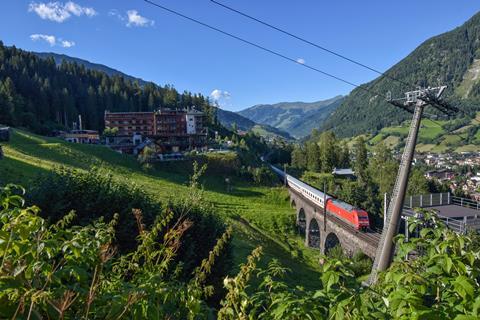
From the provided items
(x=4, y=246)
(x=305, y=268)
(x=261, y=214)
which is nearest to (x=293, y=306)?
(x=4, y=246)

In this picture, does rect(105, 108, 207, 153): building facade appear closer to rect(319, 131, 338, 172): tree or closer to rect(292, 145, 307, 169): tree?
rect(292, 145, 307, 169): tree

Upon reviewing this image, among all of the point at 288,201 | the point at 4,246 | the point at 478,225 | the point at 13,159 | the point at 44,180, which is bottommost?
the point at 288,201

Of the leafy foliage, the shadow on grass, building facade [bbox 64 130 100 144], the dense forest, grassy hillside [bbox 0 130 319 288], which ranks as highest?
the dense forest

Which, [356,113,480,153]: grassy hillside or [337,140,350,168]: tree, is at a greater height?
[356,113,480,153]: grassy hillside

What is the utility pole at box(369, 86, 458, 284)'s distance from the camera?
1270 centimetres

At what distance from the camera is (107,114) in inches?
3297

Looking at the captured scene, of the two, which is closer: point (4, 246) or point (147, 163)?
point (4, 246)

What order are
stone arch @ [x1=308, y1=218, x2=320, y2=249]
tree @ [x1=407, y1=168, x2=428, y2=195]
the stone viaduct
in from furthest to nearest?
tree @ [x1=407, y1=168, x2=428, y2=195] < stone arch @ [x1=308, y1=218, x2=320, y2=249] < the stone viaduct

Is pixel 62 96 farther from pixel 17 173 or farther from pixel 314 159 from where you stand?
pixel 17 173

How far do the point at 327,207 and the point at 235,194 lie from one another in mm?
17452

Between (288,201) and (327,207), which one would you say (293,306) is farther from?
(288,201)

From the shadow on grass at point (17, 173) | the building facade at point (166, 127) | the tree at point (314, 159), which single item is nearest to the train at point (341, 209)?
the shadow on grass at point (17, 173)

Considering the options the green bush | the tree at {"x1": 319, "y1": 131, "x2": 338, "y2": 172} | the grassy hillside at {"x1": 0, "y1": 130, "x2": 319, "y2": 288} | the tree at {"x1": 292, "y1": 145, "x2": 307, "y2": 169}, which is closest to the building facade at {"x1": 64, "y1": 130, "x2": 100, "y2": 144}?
the grassy hillside at {"x1": 0, "y1": 130, "x2": 319, "y2": 288}

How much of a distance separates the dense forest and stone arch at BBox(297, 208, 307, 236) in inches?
1987
